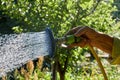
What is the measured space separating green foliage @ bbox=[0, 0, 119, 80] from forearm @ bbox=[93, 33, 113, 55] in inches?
119

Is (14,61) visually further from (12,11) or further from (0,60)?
(12,11)

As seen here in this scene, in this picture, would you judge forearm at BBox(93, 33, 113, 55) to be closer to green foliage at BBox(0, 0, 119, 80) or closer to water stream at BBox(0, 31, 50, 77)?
water stream at BBox(0, 31, 50, 77)

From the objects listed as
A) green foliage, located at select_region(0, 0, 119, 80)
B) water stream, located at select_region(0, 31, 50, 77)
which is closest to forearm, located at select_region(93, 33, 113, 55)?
water stream, located at select_region(0, 31, 50, 77)

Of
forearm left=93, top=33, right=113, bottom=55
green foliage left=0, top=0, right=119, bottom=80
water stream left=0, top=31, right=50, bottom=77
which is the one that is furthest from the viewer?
green foliage left=0, top=0, right=119, bottom=80

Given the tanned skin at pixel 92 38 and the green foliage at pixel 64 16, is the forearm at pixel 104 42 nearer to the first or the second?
the tanned skin at pixel 92 38

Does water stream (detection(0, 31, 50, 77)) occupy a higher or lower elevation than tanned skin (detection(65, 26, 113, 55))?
higher

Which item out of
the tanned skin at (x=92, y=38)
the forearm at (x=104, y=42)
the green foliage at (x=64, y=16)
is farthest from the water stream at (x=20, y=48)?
the green foliage at (x=64, y=16)

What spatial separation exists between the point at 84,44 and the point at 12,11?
3874 millimetres

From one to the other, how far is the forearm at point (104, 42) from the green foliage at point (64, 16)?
3025 mm

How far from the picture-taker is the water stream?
116 centimetres

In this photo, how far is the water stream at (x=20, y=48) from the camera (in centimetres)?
116

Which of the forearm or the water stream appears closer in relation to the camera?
the water stream

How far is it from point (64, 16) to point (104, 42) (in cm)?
329

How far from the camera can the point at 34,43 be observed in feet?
4.25
